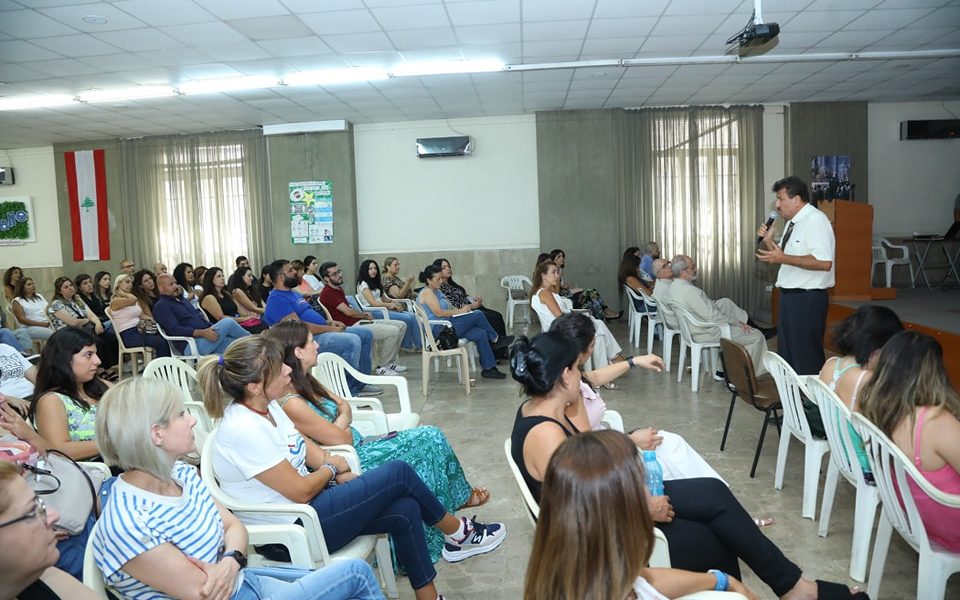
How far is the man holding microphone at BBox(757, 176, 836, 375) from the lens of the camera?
164 inches

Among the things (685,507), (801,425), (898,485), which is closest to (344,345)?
(801,425)

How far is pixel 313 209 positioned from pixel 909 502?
30.0ft

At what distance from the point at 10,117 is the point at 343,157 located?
14.0 feet

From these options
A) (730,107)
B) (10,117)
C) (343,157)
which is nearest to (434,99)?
(343,157)

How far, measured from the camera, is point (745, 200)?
9.93 metres

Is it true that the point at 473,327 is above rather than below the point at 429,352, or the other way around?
above

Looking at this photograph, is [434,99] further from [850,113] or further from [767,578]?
[767,578]

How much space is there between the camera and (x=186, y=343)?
6328mm

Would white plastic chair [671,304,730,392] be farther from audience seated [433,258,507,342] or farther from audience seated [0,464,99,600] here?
audience seated [0,464,99,600]

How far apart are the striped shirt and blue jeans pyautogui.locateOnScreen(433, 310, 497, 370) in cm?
462

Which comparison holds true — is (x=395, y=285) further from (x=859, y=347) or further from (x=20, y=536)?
(x=20, y=536)

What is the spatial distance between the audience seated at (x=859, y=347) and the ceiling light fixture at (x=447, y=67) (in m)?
5.13

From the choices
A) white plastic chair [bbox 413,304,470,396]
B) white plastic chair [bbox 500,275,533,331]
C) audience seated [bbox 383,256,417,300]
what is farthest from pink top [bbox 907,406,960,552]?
white plastic chair [bbox 500,275,533,331]

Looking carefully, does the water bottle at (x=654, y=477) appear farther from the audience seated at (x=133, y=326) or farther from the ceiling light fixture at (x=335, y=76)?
the ceiling light fixture at (x=335, y=76)
